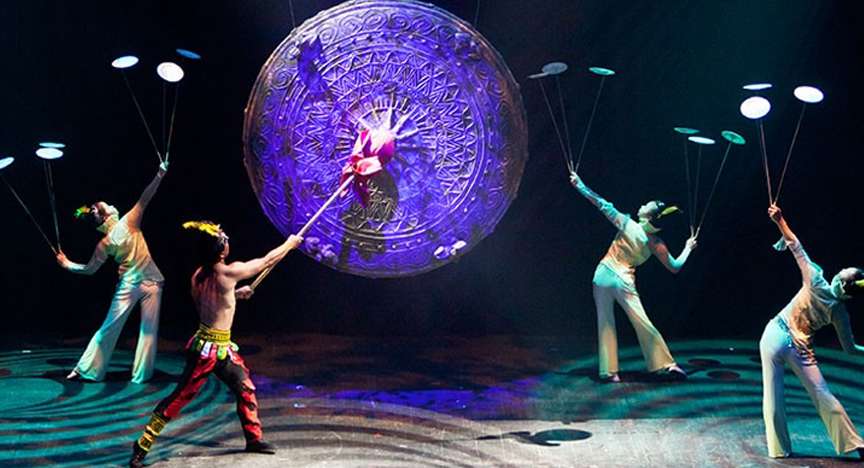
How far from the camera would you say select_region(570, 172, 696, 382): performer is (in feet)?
25.2

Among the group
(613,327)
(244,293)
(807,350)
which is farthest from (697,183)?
(244,293)

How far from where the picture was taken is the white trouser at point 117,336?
24.8 feet

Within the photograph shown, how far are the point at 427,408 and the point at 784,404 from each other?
2.05 meters

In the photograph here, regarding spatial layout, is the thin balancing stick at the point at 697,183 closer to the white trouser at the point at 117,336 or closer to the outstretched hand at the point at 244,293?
the outstretched hand at the point at 244,293

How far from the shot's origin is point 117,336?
759cm

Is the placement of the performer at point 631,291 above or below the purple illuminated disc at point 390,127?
below

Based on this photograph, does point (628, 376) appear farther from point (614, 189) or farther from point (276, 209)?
point (276, 209)

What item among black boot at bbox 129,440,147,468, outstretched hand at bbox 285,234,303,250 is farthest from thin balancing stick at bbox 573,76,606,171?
black boot at bbox 129,440,147,468

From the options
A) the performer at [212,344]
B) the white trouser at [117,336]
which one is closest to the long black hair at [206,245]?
the performer at [212,344]

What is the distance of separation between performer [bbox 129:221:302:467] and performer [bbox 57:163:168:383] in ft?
4.94

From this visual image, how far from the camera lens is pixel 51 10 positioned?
322 inches

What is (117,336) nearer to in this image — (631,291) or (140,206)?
(140,206)

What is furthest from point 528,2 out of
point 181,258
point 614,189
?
point 181,258

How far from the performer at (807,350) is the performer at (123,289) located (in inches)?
150
